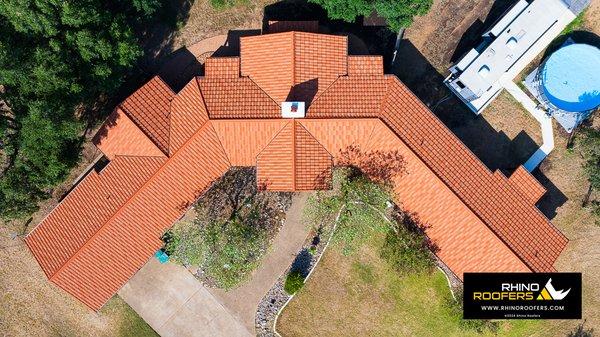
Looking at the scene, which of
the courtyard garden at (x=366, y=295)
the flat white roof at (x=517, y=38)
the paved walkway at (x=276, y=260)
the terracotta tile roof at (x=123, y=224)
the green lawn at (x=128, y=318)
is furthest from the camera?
the green lawn at (x=128, y=318)

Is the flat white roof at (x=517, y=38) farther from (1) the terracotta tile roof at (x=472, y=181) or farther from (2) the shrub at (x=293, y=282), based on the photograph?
(2) the shrub at (x=293, y=282)

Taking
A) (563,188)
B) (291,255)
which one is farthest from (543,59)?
(291,255)

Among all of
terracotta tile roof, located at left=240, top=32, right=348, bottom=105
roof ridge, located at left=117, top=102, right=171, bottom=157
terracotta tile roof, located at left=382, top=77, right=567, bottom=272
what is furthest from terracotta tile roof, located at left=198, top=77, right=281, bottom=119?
terracotta tile roof, located at left=382, top=77, right=567, bottom=272

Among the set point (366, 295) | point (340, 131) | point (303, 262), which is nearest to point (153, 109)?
point (340, 131)

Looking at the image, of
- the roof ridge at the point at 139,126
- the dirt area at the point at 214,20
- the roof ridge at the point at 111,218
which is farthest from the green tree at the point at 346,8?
the roof ridge at the point at 139,126

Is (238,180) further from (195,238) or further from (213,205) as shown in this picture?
(195,238)

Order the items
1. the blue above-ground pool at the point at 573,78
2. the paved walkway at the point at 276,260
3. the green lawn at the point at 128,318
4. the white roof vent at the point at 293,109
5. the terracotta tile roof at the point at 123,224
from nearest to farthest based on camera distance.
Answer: the white roof vent at the point at 293,109, the terracotta tile roof at the point at 123,224, the blue above-ground pool at the point at 573,78, the paved walkway at the point at 276,260, the green lawn at the point at 128,318
